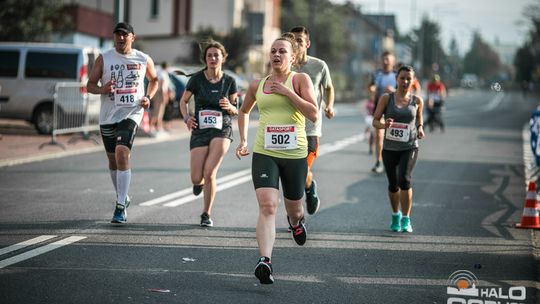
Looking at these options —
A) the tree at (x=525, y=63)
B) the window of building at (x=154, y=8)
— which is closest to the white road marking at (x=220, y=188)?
the window of building at (x=154, y=8)

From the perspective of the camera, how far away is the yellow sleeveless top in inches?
288

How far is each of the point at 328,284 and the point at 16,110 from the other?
1694 centimetres

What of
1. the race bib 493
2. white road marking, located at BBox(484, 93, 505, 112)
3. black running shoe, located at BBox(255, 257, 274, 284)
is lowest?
white road marking, located at BBox(484, 93, 505, 112)

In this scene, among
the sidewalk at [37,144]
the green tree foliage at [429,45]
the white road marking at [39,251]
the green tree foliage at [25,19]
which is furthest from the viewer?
the green tree foliage at [429,45]

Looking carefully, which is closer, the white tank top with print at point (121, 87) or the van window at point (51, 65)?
the white tank top with print at point (121, 87)

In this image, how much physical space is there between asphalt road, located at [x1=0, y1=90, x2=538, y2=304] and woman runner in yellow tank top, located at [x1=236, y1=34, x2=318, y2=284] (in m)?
0.56

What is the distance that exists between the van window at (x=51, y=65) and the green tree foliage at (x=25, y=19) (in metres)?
6.62

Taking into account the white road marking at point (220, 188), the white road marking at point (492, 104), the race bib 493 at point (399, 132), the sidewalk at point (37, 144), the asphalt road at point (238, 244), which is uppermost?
the race bib 493 at point (399, 132)

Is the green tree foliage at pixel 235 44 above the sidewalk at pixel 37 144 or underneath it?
above

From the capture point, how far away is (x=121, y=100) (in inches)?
394

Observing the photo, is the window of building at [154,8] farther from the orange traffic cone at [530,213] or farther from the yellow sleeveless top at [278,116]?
the yellow sleeveless top at [278,116]

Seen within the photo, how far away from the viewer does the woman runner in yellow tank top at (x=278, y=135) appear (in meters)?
7.22

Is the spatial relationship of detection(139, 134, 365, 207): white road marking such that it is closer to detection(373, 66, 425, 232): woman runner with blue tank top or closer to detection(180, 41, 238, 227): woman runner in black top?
detection(180, 41, 238, 227): woman runner in black top

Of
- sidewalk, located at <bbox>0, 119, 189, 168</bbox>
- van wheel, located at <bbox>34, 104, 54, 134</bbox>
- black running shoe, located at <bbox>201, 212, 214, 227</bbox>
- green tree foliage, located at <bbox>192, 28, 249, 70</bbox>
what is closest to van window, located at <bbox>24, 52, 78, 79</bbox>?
van wheel, located at <bbox>34, 104, 54, 134</bbox>
